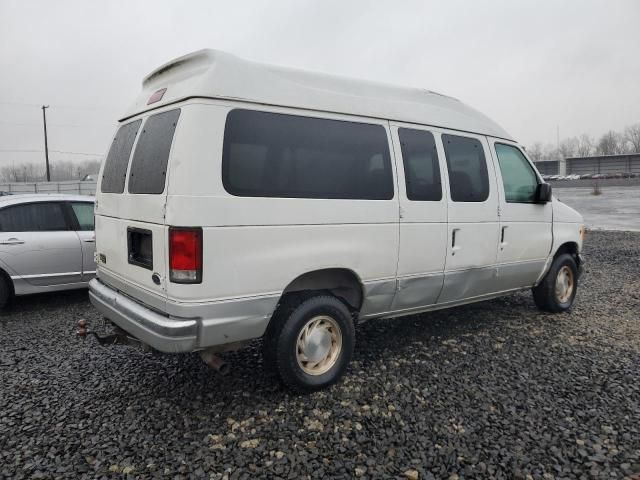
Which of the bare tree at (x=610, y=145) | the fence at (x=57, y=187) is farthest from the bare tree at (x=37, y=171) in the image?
the bare tree at (x=610, y=145)

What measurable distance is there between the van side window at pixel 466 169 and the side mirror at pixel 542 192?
926 millimetres

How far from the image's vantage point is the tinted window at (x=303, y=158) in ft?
10.7

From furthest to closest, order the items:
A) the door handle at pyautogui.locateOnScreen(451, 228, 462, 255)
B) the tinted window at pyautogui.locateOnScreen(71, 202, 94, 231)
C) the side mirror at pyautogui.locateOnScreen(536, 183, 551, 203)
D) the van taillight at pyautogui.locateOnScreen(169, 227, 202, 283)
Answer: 1. the tinted window at pyautogui.locateOnScreen(71, 202, 94, 231)
2. the side mirror at pyautogui.locateOnScreen(536, 183, 551, 203)
3. the door handle at pyautogui.locateOnScreen(451, 228, 462, 255)
4. the van taillight at pyautogui.locateOnScreen(169, 227, 202, 283)

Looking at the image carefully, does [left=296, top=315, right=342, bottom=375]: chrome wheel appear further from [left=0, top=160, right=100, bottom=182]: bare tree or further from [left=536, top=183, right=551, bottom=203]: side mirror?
[left=0, top=160, right=100, bottom=182]: bare tree

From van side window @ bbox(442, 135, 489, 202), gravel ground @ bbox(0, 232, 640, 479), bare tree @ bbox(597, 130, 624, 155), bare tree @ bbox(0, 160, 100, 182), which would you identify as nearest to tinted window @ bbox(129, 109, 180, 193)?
gravel ground @ bbox(0, 232, 640, 479)

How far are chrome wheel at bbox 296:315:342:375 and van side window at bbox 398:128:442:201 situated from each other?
4.43 ft

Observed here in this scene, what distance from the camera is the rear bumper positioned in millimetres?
3070

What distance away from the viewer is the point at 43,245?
6035mm

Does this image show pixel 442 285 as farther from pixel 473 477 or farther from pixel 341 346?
Answer: pixel 473 477

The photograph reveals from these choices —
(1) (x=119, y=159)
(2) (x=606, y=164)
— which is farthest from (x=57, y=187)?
(2) (x=606, y=164)

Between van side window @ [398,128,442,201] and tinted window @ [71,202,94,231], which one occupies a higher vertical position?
van side window @ [398,128,442,201]

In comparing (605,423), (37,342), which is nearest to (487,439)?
(605,423)

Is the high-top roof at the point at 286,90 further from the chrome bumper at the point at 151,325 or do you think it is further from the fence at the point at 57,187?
the fence at the point at 57,187

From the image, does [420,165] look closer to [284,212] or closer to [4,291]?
[284,212]
